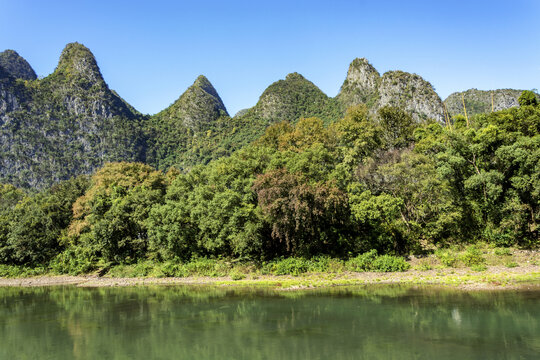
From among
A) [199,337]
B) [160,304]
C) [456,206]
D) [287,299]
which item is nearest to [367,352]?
[199,337]

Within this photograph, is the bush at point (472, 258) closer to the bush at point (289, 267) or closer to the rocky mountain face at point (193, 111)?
the bush at point (289, 267)

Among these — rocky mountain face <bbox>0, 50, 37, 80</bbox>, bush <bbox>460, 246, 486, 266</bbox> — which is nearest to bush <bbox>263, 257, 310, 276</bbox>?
bush <bbox>460, 246, 486, 266</bbox>

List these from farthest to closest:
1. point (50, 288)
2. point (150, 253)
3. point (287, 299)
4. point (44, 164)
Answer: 1. point (44, 164)
2. point (150, 253)
3. point (50, 288)
4. point (287, 299)

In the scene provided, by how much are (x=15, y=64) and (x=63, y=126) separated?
265ft

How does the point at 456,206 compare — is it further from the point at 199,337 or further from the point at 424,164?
the point at 199,337

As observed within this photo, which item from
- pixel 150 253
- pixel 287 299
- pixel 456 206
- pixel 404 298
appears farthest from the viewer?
pixel 150 253

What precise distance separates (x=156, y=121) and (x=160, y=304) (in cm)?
14632

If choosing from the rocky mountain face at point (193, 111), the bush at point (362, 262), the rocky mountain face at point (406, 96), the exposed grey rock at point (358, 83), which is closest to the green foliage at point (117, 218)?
the bush at point (362, 262)

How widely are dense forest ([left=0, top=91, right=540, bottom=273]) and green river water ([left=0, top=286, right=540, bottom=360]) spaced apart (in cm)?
828

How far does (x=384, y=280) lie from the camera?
1093 inches

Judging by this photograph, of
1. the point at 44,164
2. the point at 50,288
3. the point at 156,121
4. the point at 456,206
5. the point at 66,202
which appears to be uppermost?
the point at 156,121

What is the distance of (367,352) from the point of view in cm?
1365

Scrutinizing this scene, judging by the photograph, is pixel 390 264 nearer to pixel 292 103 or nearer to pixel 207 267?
pixel 207 267

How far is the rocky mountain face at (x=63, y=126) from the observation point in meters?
116
